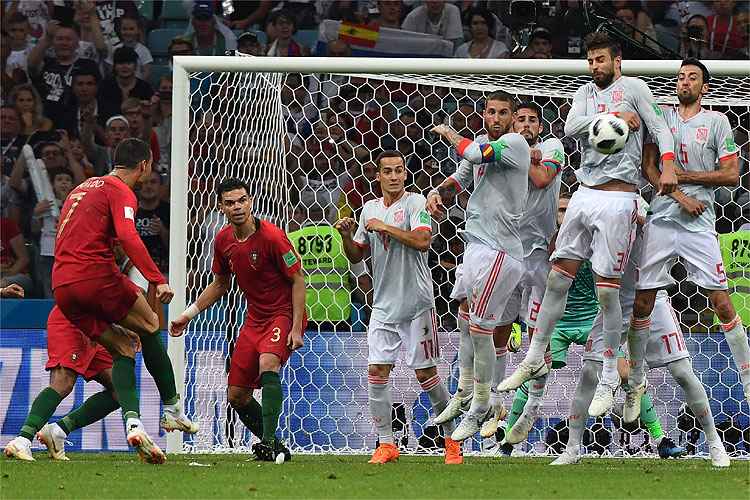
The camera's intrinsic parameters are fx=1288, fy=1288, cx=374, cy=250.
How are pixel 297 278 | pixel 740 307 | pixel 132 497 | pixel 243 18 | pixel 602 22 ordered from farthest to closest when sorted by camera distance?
pixel 243 18
pixel 602 22
pixel 740 307
pixel 297 278
pixel 132 497

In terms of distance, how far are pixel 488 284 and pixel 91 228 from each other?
264 centimetres

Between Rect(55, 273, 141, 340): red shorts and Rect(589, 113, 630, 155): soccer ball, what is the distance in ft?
10.3

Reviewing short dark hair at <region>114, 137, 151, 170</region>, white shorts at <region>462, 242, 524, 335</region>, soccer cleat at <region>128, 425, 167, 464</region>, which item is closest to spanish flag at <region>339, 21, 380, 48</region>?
short dark hair at <region>114, 137, 151, 170</region>

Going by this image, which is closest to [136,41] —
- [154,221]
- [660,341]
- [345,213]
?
[154,221]

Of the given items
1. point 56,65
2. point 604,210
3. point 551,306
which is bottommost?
point 551,306

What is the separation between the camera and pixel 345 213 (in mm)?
11750

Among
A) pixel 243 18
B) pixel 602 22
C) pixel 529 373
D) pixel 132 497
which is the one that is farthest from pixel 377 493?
pixel 243 18

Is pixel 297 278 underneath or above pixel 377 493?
above

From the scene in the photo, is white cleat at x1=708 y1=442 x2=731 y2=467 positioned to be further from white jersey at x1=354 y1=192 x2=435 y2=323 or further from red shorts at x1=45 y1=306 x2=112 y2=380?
red shorts at x1=45 y1=306 x2=112 y2=380

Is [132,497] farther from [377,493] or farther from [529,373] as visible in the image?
[529,373]

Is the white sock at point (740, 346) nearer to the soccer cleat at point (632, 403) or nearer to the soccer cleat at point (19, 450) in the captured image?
the soccer cleat at point (632, 403)

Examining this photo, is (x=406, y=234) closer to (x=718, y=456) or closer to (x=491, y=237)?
(x=491, y=237)

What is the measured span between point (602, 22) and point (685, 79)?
2.95 metres

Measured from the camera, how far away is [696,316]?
11.2m
